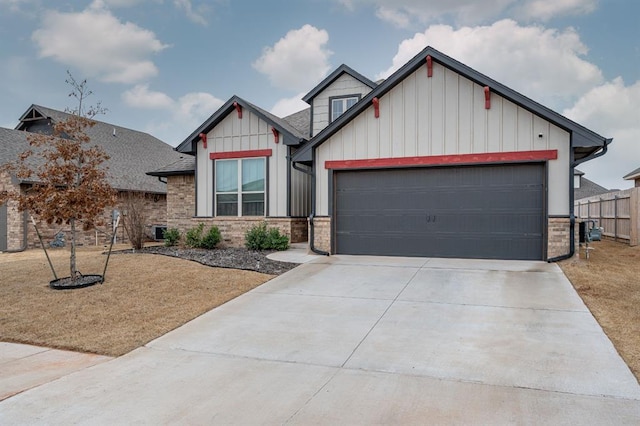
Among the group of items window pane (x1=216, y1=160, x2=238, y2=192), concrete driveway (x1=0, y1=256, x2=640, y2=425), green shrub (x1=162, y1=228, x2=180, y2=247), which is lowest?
concrete driveway (x1=0, y1=256, x2=640, y2=425)

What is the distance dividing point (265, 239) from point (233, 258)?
197 centimetres

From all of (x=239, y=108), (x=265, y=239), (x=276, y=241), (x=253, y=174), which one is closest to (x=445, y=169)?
(x=276, y=241)

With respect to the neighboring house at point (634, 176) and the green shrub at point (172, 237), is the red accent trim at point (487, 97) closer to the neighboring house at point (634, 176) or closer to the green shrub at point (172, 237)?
the green shrub at point (172, 237)

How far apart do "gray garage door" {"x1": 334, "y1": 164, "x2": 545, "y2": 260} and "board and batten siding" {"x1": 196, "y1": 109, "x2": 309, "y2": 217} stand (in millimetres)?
2863

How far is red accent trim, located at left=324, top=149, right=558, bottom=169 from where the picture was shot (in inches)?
432

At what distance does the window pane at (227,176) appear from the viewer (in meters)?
15.7

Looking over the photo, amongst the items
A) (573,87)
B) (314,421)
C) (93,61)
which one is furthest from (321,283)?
(93,61)

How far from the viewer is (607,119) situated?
59.7ft

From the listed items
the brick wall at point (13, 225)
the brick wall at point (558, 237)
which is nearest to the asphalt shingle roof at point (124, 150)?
the brick wall at point (13, 225)

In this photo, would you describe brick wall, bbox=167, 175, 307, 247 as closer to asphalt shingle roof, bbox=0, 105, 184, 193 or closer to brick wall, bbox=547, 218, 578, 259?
asphalt shingle roof, bbox=0, 105, 184, 193

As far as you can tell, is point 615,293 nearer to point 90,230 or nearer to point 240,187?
point 240,187

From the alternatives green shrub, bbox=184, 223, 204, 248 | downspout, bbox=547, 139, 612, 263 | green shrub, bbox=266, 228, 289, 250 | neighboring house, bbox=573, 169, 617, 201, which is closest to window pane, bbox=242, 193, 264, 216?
green shrub, bbox=266, 228, 289, 250

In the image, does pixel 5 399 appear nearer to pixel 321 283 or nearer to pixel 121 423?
pixel 121 423

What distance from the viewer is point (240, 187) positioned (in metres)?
15.6
